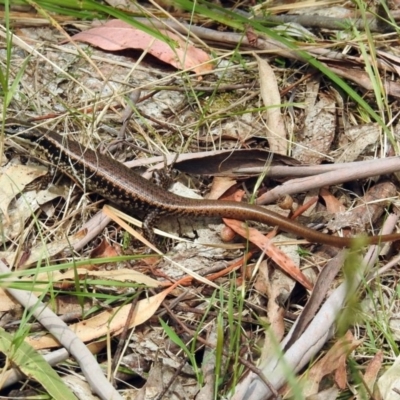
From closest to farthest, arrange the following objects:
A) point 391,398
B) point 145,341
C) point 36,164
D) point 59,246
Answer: point 391,398
point 145,341
point 59,246
point 36,164

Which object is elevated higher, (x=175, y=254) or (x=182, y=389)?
(x=175, y=254)

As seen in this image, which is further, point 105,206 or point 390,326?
point 105,206

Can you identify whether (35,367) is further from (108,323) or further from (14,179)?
(14,179)

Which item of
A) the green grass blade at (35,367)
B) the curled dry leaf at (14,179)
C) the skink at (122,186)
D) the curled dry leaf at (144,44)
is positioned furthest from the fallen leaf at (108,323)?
the curled dry leaf at (144,44)

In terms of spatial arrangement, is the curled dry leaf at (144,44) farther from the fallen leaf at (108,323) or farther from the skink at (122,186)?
the fallen leaf at (108,323)

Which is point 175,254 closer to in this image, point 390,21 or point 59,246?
point 59,246

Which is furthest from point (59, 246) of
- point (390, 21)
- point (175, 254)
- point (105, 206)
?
point (390, 21)

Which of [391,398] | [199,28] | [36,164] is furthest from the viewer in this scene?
[199,28]

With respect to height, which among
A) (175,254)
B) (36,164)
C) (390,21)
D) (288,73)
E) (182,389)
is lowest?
(182,389)
